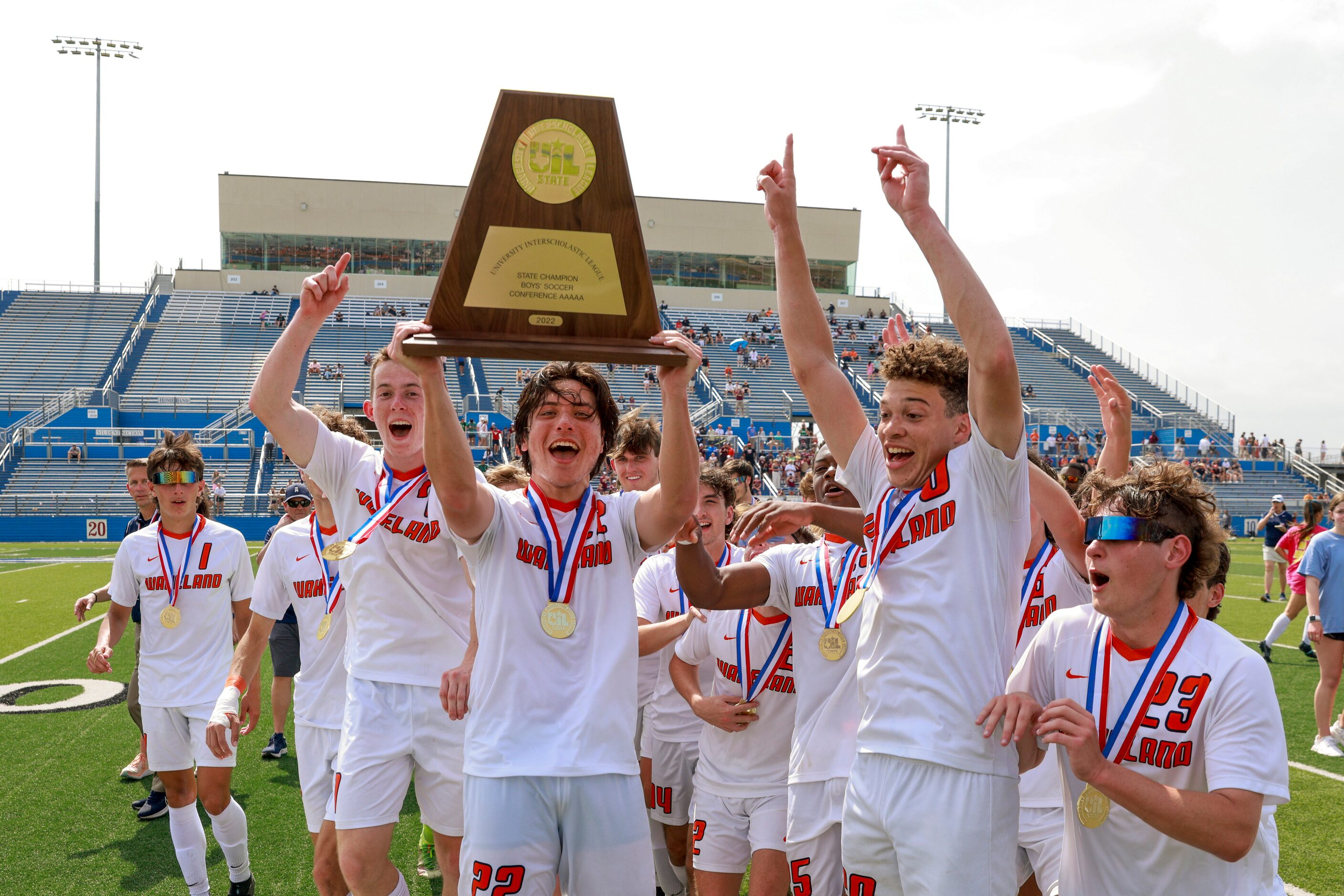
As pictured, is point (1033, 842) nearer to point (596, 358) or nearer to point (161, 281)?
point (596, 358)

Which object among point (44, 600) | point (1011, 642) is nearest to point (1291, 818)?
point (1011, 642)

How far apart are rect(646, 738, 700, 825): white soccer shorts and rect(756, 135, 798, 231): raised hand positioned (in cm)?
298

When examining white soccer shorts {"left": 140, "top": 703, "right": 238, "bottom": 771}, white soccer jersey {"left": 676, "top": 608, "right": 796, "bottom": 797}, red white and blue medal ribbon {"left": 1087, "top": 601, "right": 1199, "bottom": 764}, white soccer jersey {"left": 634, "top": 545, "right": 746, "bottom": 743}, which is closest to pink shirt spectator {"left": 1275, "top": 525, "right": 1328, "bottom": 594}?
white soccer jersey {"left": 634, "top": 545, "right": 746, "bottom": 743}

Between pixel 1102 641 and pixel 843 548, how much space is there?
129 cm

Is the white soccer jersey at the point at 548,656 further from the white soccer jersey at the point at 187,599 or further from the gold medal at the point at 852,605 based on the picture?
the white soccer jersey at the point at 187,599

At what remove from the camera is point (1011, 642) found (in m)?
2.79

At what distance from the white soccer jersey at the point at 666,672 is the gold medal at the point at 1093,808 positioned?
8.06 feet

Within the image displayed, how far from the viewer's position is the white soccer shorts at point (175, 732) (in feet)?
17.4

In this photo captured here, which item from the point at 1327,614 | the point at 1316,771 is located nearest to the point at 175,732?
the point at 1316,771

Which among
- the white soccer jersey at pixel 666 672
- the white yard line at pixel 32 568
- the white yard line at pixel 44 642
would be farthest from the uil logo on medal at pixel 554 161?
the white yard line at pixel 32 568

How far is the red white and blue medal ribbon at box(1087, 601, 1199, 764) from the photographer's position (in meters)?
2.62

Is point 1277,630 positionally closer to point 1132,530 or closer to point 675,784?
point 675,784

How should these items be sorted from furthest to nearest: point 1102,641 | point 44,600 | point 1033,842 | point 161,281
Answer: point 161,281, point 44,600, point 1033,842, point 1102,641

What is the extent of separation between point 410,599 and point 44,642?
1198cm
